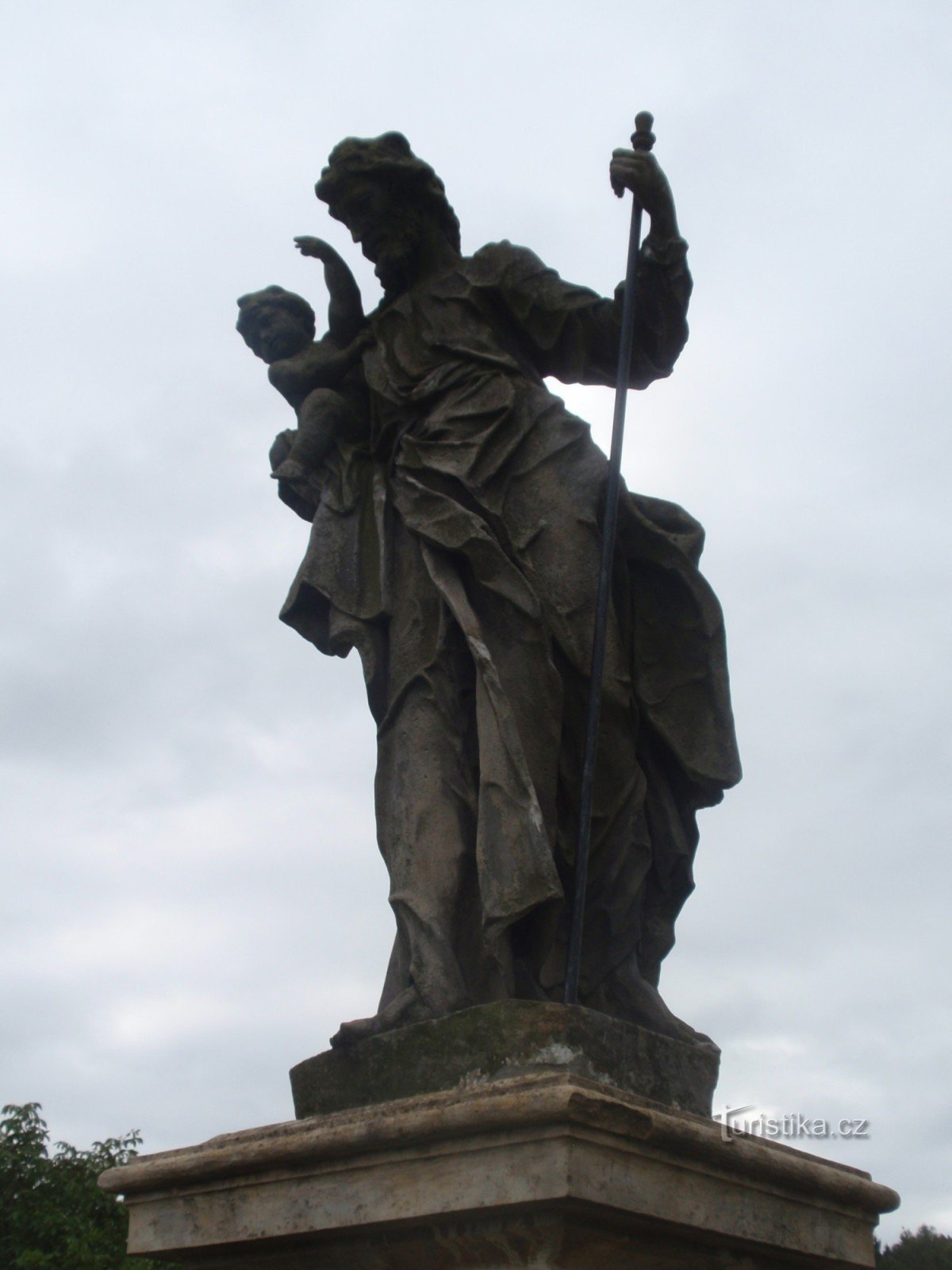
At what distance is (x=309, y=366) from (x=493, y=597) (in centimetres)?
123

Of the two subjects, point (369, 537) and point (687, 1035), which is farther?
point (369, 537)

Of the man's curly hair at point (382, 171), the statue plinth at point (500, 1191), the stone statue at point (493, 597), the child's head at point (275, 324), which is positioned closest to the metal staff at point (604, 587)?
the stone statue at point (493, 597)

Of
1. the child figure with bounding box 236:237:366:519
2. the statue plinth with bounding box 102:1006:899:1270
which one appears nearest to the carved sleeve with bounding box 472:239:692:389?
the child figure with bounding box 236:237:366:519

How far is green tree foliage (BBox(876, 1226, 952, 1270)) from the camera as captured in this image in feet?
102

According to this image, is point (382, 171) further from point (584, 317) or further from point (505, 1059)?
point (505, 1059)

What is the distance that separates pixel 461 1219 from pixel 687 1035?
3.78 ft

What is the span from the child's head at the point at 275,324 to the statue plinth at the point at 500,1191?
260cm

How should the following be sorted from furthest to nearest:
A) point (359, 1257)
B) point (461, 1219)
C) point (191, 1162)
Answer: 1. point (191, 1162)
2. point (359, 1257)
3. point (461, 1219)

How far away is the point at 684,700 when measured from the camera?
496 centimetres

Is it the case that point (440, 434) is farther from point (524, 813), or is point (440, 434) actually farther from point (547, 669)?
point (524, 813)

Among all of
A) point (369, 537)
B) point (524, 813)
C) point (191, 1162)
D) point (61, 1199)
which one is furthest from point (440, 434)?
point (61, 1199)

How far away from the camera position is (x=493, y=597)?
473 centimetres

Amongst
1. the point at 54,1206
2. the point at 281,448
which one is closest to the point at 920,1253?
the point at 54,1206

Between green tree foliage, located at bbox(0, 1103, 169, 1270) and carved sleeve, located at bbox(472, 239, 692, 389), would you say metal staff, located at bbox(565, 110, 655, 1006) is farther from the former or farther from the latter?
green tree foliage, located at bbox(0, 1103, 169, 1270)
